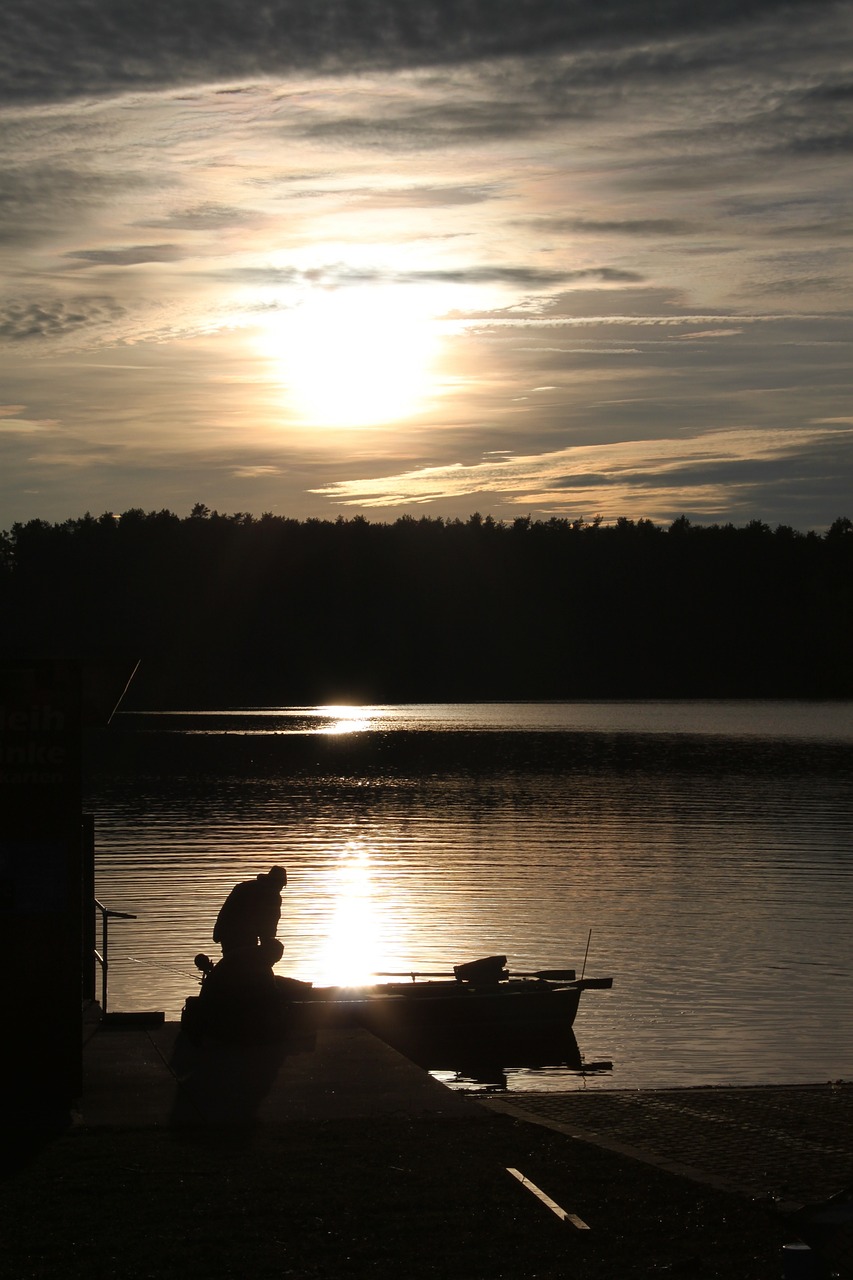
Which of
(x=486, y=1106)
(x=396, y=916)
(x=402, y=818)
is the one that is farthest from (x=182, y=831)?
(x=486, y=1106)

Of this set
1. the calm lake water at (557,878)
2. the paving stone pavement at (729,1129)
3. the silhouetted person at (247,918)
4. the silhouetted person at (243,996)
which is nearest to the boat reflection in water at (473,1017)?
the calm lake water at (557,878)

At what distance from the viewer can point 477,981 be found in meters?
17.5

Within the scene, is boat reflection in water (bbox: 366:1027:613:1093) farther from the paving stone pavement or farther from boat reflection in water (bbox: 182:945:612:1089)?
the paving stone pavement

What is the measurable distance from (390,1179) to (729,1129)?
3.37 metres

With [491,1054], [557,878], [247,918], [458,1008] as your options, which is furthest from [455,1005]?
[557,878]

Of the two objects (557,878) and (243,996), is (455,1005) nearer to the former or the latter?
(243,996)

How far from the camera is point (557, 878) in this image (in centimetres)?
3456

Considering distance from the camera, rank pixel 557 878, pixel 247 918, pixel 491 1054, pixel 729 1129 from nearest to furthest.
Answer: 1. pixel 729 1129
2. pixel 247 918
3. pixel 491 1054
4. pixel 557 878

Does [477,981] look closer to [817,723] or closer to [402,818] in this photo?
[402,818]

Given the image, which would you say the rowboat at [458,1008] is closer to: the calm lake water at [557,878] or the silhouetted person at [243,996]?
the calm lake water at [557,878]

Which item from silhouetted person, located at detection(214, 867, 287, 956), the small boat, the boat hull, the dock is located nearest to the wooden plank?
the dock

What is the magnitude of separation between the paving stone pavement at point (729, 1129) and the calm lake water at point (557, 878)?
345cm

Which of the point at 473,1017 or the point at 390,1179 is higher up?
the point at 390,1179

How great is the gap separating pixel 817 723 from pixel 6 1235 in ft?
372
